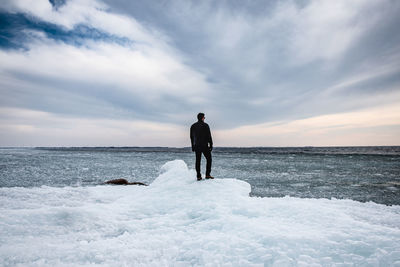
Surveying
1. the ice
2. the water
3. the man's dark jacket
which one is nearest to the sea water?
the ice

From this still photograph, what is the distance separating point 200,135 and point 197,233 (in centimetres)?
456

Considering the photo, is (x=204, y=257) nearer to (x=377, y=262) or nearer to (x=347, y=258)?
(x=347, y=258)

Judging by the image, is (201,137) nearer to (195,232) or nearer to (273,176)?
(195,232)

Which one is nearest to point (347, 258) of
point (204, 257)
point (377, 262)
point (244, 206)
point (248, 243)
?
point (377, 262)

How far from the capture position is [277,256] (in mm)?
2854

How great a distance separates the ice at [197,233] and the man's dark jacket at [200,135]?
219 cm

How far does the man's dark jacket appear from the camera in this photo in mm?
8101

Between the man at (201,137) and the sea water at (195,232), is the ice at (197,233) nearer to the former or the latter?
the sea water at (195,232)

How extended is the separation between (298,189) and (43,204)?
35.3ft

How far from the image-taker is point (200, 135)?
26.6 ft

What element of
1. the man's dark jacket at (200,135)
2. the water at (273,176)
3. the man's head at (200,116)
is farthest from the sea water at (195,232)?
the water at (273,176)

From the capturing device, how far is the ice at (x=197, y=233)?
2824 mm

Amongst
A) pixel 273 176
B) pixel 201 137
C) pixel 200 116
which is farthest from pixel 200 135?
pixel 273 176

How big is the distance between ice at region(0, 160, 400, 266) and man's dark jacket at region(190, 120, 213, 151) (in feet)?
7.20
